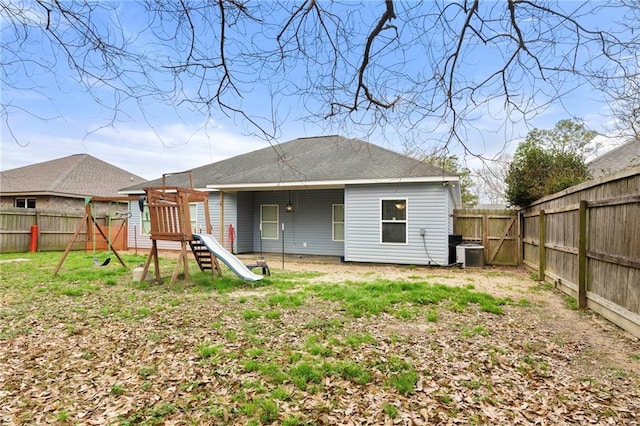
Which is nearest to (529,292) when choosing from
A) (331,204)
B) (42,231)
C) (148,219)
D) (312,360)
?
(312,360)

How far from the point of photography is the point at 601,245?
495cm

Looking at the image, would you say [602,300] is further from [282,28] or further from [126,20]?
[126,20]

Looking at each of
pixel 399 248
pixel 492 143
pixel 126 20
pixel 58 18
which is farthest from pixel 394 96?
pixel 399 248

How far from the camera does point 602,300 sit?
489cm

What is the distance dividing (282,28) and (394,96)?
3.41 feet

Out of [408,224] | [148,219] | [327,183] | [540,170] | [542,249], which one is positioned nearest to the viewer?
[542,249]

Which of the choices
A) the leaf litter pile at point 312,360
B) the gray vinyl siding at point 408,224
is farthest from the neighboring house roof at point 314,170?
the leaf litter pile at point 312,360

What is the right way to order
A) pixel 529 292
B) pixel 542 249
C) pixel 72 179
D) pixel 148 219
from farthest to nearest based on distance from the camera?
pixel 72 179 → pixel 148 219 → pixel 542 249 → pixel 529 292

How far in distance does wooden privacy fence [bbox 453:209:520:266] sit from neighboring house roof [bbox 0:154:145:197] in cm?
1613

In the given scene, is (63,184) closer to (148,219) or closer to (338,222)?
(148,219)

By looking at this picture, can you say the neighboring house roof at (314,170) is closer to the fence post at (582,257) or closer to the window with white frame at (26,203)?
the fence post at (582,257)

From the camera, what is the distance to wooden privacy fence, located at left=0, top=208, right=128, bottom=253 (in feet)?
43.9

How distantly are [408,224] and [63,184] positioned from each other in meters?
17.0

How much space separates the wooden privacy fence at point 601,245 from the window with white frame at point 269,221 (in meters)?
9.36
